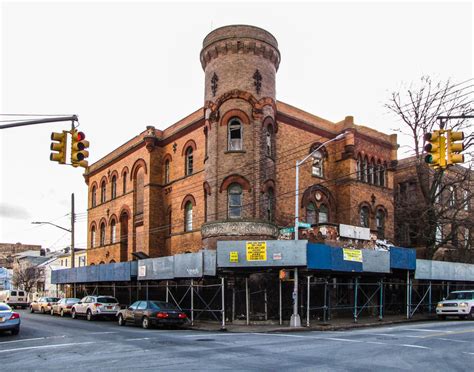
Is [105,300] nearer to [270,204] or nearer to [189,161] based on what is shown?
[189,161]

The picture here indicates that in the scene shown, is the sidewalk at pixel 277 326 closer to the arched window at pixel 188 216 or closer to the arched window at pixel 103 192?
the arched window at pixel 188 216

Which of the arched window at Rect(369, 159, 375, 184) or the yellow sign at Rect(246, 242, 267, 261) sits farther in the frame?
the arched window at Rect(369, 159, 375, 184)

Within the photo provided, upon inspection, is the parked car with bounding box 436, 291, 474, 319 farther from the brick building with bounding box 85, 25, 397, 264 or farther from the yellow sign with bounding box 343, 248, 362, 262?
the brick building with bounding box 85, 25, 397, 264

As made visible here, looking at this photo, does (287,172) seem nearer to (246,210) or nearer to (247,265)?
(246,210)

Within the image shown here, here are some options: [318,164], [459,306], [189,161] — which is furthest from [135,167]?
[459,306]

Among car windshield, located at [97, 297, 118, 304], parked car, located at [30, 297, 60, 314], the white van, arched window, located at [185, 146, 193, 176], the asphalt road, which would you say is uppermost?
arched window, located at [185, 146, 193, 176]

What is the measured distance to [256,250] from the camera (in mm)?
24391

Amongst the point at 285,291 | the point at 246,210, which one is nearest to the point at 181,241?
the point at 246,210

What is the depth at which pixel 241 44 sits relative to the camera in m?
30.7

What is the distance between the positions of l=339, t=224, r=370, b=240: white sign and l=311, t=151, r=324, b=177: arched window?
16.4 ft

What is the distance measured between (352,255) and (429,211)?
13265 millimetres

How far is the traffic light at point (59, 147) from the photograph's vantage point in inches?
542

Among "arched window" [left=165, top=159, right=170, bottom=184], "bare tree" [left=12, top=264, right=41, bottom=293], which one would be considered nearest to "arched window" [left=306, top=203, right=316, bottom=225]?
"arched window" [left=165, top=159, right=170, bottom=184]

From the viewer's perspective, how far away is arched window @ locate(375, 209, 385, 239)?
39.1 m
